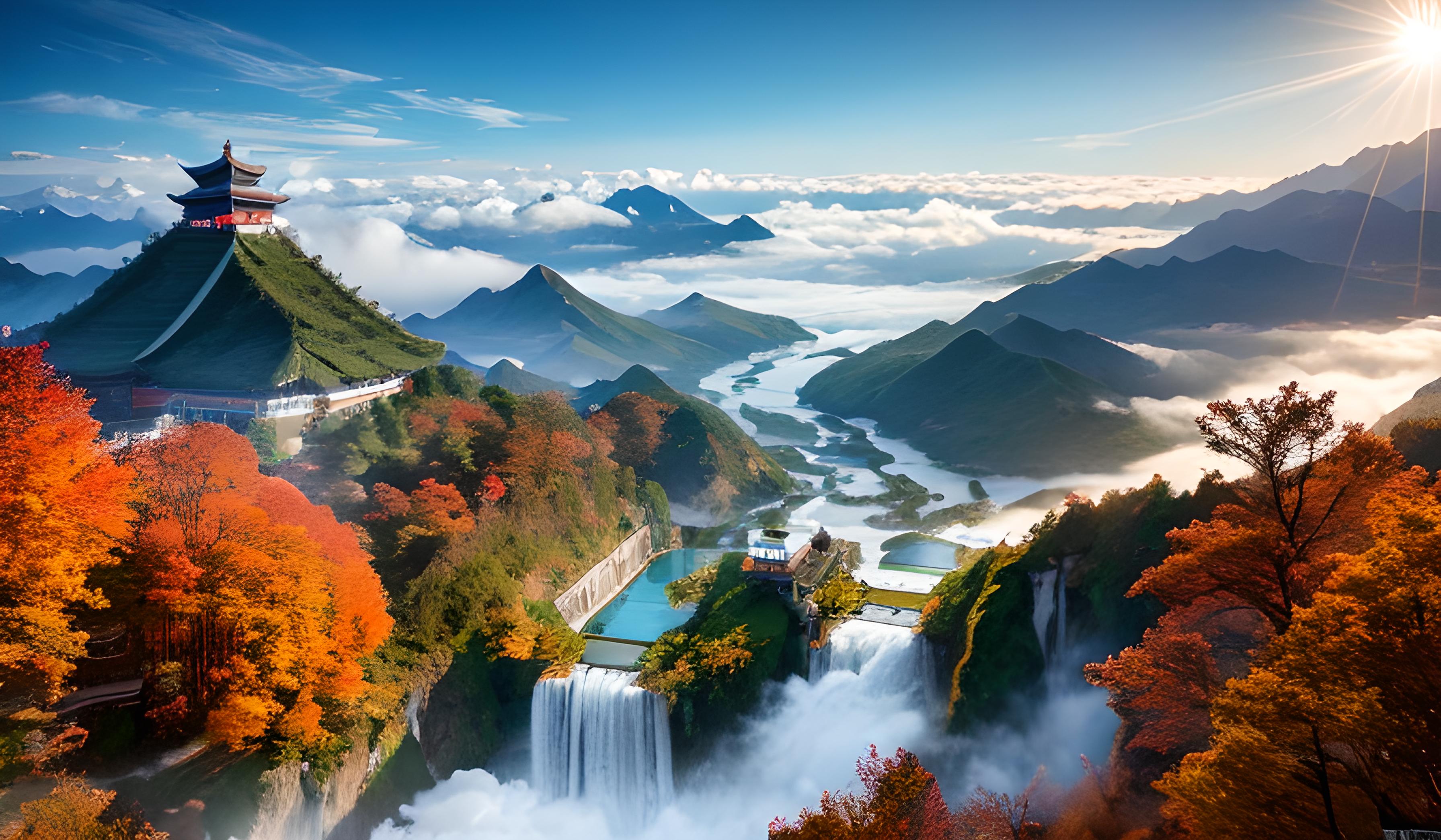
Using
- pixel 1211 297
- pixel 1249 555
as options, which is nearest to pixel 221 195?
pixel 1249 555

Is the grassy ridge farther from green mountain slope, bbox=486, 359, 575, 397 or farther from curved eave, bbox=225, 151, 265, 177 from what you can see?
green mountain slope, bbox=486, 359, 575, 397

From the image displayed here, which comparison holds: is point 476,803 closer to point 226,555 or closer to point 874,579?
point 226,555

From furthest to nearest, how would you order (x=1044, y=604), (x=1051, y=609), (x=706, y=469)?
(x=706, y=469) → (x=1044, y=604) → (x=1051, y=609)

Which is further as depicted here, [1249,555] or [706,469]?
[706,469]

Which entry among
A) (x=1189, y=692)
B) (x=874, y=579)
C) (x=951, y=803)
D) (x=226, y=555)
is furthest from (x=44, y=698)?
(x=874, y=579)

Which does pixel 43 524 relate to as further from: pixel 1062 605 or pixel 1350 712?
pixel 1062 605

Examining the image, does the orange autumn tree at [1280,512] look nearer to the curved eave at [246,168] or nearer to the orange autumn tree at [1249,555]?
the orange autumn tree at [1249,555]
